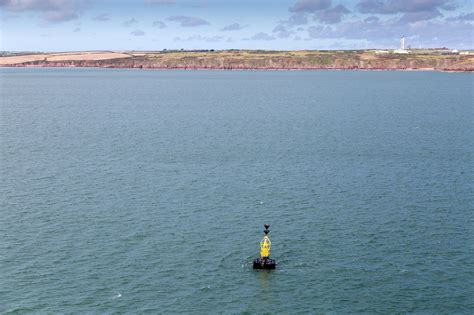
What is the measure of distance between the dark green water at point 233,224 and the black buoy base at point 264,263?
4.01 feet

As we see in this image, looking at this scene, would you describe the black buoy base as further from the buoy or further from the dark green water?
the dark green water

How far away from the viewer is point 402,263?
65438mm

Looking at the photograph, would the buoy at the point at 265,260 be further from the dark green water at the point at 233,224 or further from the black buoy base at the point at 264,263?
the dark green water at the point at 233,224

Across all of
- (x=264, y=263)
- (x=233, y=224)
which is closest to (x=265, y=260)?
(x=264, y=263)

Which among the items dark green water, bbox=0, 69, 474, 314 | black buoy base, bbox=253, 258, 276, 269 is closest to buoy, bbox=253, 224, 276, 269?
black buoy base, bbox=253, 258, 276, 269

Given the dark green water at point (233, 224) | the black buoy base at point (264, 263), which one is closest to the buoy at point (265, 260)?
the black buoy base at point (264, 263)

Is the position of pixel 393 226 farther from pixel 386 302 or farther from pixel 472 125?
pixel 472 125

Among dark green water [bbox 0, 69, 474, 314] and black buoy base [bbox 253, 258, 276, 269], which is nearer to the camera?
dark green water [bbox 0, 69, 474, 314]

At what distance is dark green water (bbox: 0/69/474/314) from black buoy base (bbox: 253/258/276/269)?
1222 mm

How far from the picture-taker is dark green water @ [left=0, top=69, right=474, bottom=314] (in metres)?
57.7

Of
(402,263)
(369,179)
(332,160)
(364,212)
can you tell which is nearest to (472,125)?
(332,160)

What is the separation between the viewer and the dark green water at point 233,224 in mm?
57688

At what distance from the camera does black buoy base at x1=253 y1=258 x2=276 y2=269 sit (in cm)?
6322

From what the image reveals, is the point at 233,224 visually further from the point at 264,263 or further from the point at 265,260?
the point at 264,263
